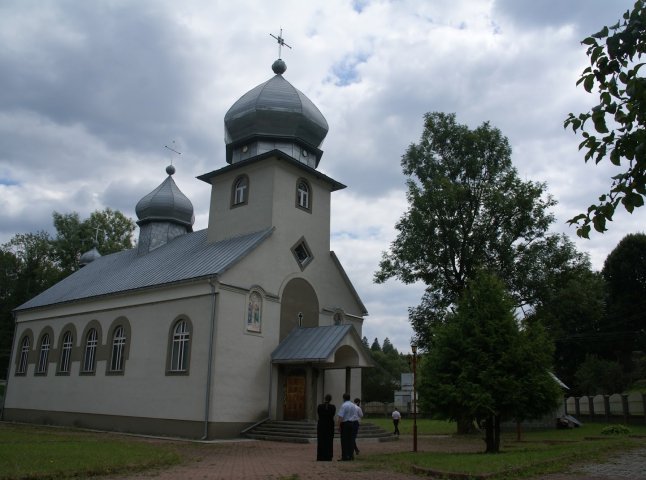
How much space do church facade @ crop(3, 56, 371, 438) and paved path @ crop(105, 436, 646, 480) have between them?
390cm

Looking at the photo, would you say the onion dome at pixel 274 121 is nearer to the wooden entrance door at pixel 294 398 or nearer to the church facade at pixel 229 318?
the church facade at pixel 229 318

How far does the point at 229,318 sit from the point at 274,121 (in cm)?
963

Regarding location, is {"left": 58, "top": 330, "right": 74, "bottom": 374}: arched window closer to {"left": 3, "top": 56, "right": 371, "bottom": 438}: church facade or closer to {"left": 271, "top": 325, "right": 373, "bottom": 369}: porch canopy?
{"left": 3, "top": 56, "right": 371, "bottom": 438}: church facade

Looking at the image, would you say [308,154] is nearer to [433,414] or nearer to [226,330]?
[226,330]

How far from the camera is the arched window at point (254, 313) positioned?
2137 cm

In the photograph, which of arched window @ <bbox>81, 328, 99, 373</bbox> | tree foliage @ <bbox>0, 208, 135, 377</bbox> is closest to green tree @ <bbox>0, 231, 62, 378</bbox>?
tree foliage @ <bbox>0, 208, 135, 377</bbox>

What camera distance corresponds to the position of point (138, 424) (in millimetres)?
21734

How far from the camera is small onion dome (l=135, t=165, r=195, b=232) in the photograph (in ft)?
103

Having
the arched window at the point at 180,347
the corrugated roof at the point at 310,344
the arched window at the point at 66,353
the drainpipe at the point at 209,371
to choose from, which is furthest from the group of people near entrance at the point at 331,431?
the arched window at the point at 66,353

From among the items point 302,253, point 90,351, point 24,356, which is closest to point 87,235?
point 24,356

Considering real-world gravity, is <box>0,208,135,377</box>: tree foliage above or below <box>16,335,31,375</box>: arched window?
above

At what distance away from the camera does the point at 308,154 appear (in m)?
26.6

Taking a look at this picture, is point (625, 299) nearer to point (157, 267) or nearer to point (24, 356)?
point (157, 267)

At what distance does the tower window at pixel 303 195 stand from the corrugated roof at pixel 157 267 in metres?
2.67
